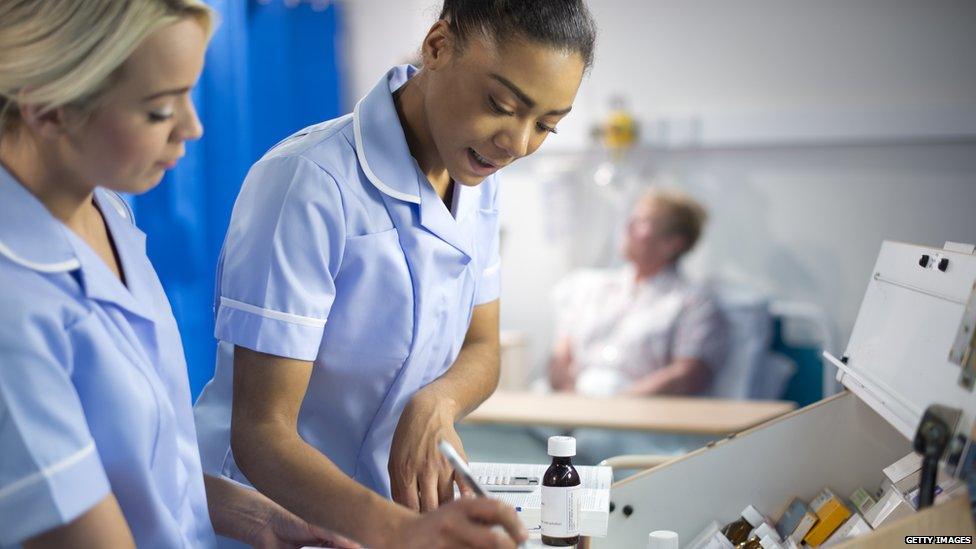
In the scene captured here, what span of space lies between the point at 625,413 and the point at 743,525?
1.82 meters

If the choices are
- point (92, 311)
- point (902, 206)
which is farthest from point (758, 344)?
point (92, 311)

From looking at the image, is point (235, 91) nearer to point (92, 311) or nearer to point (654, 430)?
point (654, 430)

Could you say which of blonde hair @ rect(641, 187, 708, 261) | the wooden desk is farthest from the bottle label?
blonde hair @ rect(641, 187, 708, 261)

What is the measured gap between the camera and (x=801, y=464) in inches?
62.7

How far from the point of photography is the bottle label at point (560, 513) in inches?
52.5

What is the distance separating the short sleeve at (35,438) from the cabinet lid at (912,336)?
2.99 feet

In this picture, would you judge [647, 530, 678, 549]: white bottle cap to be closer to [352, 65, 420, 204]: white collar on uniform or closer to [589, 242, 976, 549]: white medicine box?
[589, 242, 976, 549]: white medicine box

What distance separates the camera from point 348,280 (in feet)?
4.48

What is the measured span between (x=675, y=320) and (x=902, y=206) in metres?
1.22

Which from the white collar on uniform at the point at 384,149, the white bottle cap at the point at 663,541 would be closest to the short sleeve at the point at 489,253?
the white collar on uniform at the point at 384,149

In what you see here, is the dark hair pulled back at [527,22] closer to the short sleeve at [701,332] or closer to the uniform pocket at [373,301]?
the uniform pocket at [373,301]

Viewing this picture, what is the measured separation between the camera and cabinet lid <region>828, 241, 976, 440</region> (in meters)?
1.16

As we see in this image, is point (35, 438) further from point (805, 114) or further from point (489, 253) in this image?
point (805, 114)

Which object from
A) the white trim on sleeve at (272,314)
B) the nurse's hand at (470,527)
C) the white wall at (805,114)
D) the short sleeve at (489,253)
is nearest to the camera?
the nurse's hand at (470,527)
